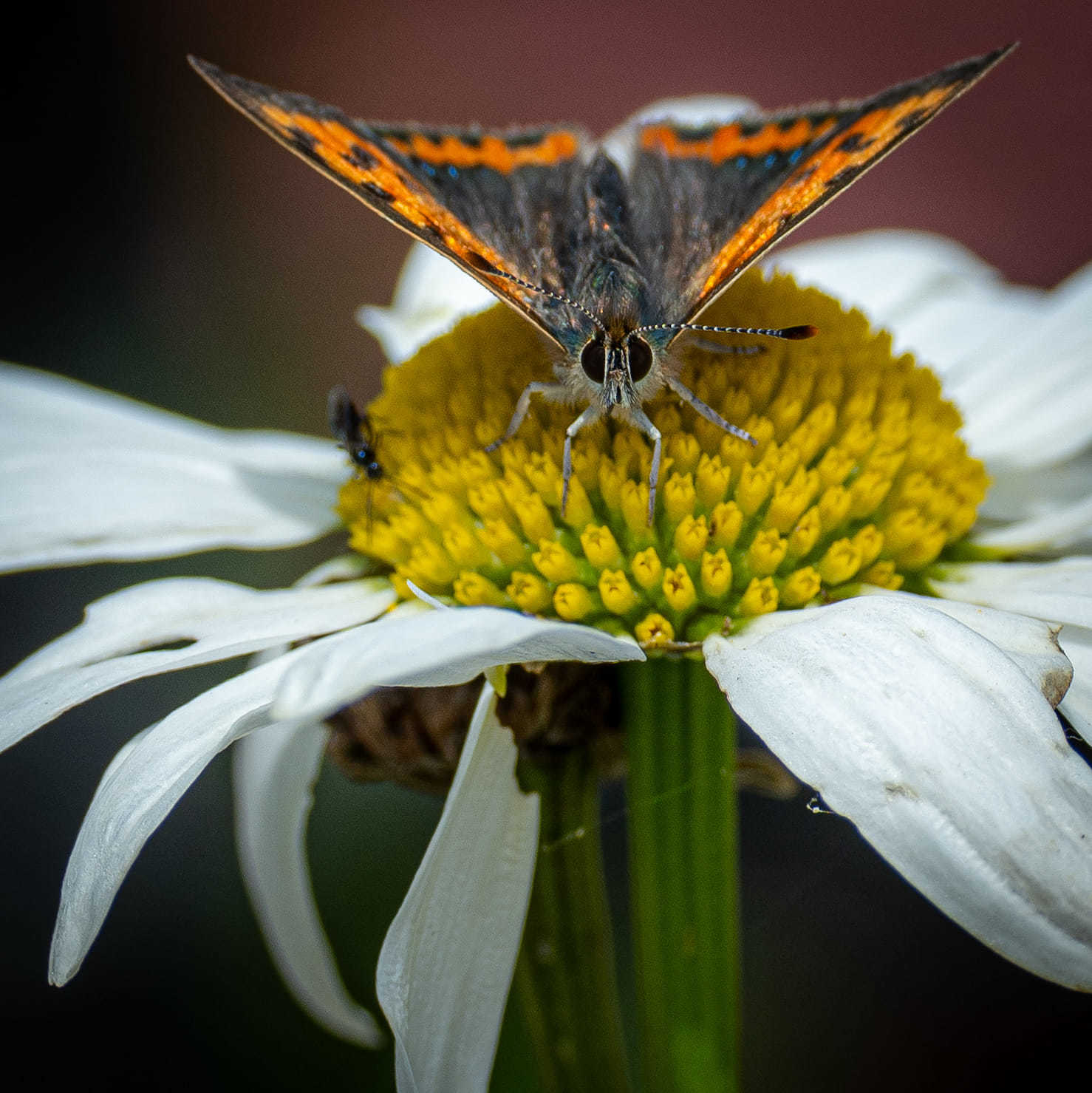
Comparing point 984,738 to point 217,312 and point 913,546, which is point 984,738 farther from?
point 217,312

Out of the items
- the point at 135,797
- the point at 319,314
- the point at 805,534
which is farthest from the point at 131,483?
the point at 319,314

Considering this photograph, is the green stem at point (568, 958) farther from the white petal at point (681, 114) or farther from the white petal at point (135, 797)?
the white petal at point (681, 114)

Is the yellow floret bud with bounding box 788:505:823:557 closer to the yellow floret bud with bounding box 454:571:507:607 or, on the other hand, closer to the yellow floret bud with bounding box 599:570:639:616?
the yellow floret bud with bounding box 599:570:639:616

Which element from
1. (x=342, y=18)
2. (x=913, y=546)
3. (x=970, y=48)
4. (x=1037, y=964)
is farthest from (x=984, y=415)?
(x=342, y=18)

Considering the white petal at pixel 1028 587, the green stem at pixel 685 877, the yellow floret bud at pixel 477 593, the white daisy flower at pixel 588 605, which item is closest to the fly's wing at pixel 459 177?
Answer: the white daisy flower at pixel 588 605

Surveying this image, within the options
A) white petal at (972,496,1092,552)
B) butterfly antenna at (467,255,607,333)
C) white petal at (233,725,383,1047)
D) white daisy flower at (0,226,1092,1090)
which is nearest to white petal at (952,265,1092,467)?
white daisy flower at (0,226,1092,1090)

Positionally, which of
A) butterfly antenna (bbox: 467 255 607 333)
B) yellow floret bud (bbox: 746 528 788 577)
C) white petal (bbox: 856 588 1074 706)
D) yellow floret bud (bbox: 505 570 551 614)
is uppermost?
butterfly antenna (bbox: 467 255 607 333)

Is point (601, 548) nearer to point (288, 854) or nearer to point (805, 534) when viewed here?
point (805, 534)

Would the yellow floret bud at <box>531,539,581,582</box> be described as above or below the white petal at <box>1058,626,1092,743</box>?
above
